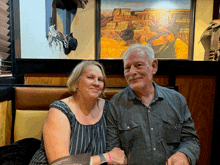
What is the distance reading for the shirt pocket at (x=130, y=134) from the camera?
1176 mm

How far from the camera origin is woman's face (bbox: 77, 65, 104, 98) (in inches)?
46.0

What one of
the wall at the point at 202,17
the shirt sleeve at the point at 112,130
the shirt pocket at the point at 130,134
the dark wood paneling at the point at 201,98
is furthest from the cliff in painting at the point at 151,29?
the shirt pocket at the point at 130,134

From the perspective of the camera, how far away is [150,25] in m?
2.81

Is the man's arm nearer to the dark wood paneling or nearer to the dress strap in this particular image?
the dark wood paneling

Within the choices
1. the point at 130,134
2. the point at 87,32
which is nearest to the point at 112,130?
the point at 130,134

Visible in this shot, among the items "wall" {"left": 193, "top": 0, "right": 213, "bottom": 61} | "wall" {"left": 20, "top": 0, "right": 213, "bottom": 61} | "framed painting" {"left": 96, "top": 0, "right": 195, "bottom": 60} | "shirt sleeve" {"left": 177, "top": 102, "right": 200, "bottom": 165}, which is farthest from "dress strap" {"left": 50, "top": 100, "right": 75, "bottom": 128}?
"wall" {"left": 193, "top": 0, "right": 213, "bottom": 61}

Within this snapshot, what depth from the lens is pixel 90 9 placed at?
2.78 meters

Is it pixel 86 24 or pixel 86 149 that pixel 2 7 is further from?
pixel 86 149

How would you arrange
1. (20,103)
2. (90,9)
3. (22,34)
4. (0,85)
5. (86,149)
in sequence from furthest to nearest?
(90,9) → (22,34) → (20,103) → (0,85) → (86,149)

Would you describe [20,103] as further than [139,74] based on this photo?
Yes

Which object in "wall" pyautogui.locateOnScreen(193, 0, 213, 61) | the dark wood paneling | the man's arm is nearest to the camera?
the man's arm

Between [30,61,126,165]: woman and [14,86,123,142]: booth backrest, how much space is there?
378 millimetres

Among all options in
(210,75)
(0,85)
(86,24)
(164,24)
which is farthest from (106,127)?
(164,24)

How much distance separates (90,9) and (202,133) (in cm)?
272
